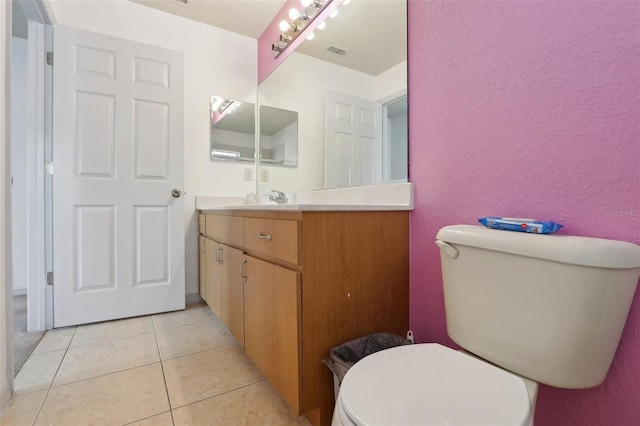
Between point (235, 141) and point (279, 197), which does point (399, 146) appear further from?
point (235, 141)

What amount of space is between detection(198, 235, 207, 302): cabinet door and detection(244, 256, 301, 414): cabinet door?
879mm

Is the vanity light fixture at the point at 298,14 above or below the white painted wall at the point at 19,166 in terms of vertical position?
above

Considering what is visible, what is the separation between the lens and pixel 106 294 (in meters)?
1.96

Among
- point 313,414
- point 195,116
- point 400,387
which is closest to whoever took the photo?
point 400,387

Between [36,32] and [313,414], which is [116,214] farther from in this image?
[313,414]

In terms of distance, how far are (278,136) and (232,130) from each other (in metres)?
0.44

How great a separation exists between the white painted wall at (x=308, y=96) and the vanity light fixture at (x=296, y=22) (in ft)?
0.39

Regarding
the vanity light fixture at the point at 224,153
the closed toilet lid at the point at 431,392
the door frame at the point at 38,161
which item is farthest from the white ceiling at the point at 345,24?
the closed toilet lid at the point at 431,392

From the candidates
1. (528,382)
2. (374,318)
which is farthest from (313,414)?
(528,382)

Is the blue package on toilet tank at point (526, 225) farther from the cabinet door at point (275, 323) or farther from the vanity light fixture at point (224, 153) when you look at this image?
the vanity light fixture at point (224, 153)

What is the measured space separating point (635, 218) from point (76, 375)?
80.6 inches

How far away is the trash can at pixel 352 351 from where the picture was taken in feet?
3.01

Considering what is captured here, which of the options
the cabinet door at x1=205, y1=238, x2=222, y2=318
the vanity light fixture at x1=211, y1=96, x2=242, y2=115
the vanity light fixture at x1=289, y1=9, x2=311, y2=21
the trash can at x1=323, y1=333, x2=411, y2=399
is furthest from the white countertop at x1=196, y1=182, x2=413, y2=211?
the vanity light fixture at x1=289, y1=9, x2=311, y2=21

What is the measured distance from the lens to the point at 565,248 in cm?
67
